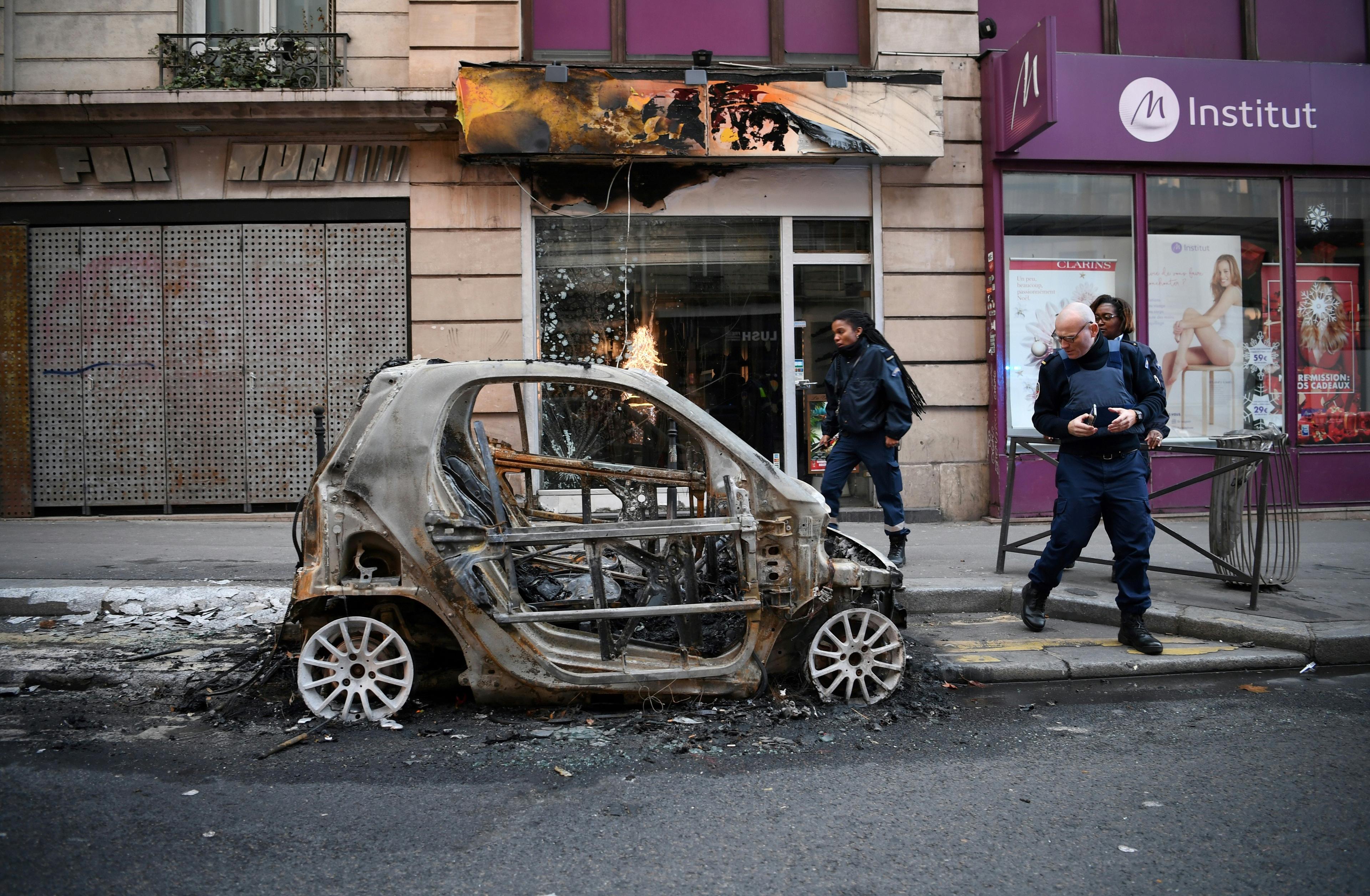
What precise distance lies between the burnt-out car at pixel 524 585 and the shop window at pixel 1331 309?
886cm

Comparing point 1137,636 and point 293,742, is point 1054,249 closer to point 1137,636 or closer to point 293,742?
point 1137,636

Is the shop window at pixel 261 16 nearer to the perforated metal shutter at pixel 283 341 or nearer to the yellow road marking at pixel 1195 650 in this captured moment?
the perforated metal shutter at pixel 283 341

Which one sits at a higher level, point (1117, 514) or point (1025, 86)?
point (1025, 86)

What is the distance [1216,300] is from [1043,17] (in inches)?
146

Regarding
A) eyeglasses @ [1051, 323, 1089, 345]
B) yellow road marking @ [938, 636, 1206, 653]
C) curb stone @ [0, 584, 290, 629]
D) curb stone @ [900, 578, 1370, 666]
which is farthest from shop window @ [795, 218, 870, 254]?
curb stone @ [0, 584, 290, 629]

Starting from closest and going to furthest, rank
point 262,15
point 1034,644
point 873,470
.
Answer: point 1034,644
point 873,470
point 262,15

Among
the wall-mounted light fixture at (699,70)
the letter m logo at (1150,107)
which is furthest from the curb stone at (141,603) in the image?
the letter m logo at (1150,107)

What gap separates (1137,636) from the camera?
16.8 feet

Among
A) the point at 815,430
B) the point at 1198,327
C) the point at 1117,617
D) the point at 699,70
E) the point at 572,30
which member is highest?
the point at 572,30

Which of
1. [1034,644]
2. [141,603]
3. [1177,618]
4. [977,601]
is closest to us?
[1034,644]

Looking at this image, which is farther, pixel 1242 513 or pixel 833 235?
pixel 833 235

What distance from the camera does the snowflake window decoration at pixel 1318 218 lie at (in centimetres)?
1063

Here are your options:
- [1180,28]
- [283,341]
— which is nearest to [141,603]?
[283,341]

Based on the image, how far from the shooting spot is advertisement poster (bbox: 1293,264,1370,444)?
10.6 metres
